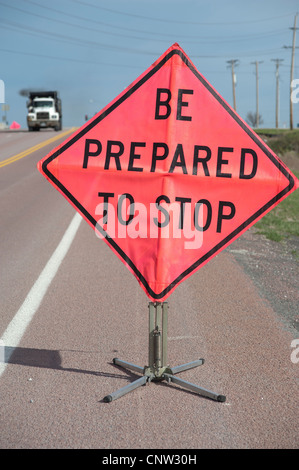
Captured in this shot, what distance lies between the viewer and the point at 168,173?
4496 mm

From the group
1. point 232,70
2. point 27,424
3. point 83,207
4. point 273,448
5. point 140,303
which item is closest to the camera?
point 273,448

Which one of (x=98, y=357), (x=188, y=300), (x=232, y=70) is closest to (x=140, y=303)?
(x=188, y=300)

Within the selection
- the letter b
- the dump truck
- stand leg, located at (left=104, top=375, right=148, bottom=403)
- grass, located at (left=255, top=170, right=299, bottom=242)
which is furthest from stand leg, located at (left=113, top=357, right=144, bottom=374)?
the dump truck

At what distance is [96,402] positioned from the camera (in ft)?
14.1

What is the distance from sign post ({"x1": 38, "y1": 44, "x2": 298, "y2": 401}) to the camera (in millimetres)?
4492

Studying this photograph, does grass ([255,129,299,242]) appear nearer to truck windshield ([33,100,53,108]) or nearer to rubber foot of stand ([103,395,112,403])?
rubber foot of stand ([103,395,112,403])

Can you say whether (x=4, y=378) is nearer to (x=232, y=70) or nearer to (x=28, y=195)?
(x=28, y=195)

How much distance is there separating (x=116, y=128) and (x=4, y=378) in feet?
6.68

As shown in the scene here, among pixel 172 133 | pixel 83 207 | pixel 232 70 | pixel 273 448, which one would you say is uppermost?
pixel 232 70

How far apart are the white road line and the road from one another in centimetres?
1

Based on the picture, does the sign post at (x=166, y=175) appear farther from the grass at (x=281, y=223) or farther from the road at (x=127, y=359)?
the grass at (x=281, y=223)

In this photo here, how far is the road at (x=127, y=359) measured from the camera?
3.86 meters

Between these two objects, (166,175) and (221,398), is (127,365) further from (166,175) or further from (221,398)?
(166,175)

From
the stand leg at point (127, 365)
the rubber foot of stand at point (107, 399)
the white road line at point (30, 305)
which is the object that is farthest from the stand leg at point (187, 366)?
the white road line at point (30, 305)
